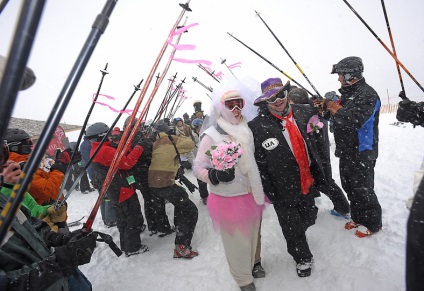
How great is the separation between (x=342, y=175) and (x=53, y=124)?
11.9ft

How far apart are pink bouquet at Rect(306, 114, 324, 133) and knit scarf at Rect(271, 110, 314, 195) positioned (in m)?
0.23

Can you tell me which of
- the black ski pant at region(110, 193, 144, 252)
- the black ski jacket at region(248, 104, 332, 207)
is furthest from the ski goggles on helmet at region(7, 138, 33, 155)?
the black ski jacket at region(248, 104, 332, 207)

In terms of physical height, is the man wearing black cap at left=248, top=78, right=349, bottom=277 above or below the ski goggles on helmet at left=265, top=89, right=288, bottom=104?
below

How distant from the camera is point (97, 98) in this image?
2.94m

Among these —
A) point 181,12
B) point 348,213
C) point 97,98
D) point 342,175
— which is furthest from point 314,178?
point 97,98

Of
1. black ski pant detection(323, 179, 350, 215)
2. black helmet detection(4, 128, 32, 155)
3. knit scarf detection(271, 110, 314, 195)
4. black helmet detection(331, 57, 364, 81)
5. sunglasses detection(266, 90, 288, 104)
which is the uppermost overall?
black helmet detection(331, 57, 364, 81)

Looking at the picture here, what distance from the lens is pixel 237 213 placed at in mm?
2727

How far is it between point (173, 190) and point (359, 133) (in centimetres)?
296

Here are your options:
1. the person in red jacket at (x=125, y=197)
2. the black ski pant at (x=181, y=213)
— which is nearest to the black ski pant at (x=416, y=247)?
the black ski pant at (x=181, y=213)

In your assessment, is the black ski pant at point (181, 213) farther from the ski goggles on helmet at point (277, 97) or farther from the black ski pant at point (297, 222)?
the ski goggles on helmet at point (277, 97)

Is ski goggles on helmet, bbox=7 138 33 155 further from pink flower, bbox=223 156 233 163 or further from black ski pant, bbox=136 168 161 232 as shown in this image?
pink flower, bbox=223 156 233 163

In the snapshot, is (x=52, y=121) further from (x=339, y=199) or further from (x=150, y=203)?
(x=150, y=203)

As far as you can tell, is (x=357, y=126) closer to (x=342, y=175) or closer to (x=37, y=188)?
(x=342, y=175)

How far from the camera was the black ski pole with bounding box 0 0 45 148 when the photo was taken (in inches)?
19.8
